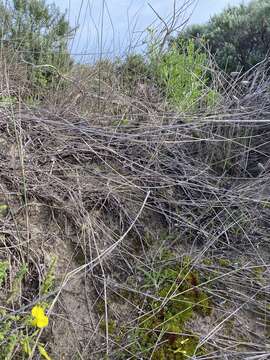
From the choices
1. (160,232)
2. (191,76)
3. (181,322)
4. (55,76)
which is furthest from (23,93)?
(181,322)

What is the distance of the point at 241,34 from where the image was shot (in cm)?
768

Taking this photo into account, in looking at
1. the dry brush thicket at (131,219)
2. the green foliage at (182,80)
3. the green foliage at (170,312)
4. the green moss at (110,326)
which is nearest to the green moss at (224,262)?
the dry brush thicket at (131,219)

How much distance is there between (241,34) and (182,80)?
461cm

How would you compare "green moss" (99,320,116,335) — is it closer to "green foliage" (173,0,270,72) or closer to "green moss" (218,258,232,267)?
"green moss" (218,258,232,267)

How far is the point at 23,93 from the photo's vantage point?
3.25 metres

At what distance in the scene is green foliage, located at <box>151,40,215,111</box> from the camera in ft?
10.7

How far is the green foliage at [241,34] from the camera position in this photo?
7191mm

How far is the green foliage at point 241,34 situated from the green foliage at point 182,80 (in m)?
3.44

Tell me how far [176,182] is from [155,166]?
0.46 feet

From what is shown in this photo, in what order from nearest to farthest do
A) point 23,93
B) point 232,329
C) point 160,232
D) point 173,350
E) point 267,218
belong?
point 173,350 < point 232,329 < point 160,232 < point 267,218 < point 23,93

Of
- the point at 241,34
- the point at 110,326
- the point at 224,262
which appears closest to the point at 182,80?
the point at 224,262

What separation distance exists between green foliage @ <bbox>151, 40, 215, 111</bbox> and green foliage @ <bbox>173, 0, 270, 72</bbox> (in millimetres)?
3441

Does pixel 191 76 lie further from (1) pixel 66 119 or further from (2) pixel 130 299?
(2) pixel 130 299

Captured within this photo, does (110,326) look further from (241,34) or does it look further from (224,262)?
(241,34)
